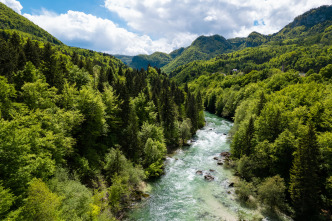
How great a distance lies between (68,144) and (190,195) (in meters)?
22.1

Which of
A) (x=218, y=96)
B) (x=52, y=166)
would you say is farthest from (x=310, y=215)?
(x=218, y=96)

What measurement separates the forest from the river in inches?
135

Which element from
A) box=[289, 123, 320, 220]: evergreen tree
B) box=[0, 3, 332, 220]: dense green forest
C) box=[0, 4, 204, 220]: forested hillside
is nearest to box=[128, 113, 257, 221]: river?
box=[0, 3, 332, 220]: dense green forest

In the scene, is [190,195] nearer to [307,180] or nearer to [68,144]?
[307,180]

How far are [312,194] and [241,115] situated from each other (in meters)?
35.3

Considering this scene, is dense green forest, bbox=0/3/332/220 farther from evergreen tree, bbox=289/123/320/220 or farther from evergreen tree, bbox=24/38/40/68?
evergreen tree, bbox=24/38/40/68

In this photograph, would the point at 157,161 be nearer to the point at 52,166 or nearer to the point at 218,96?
the point at 52,166

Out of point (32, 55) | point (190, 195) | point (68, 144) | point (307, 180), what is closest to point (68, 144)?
point (68, 144)

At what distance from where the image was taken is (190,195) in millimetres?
31547

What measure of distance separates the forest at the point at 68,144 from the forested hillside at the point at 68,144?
7 centimetres

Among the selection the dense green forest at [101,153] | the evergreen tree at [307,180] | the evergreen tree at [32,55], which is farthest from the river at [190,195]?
the evergreen tree at [32,55]

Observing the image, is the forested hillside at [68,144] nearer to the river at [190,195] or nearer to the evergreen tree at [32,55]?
the evergreen tree at [32,55]

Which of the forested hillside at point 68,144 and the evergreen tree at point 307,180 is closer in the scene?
the forested hillside at point 68,144

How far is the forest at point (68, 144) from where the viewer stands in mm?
16250
